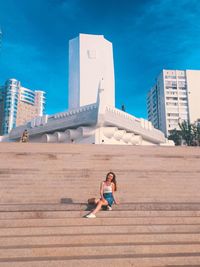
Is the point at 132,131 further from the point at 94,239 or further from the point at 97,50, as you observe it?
the point at 94,239

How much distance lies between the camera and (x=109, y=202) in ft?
20.3

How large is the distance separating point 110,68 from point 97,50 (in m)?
2.17

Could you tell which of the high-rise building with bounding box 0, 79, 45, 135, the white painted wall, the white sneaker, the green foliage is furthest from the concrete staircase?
the high-rise building with bounding box 0, 79, 45, 135

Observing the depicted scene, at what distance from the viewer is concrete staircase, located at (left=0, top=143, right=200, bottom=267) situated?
4.44 meters

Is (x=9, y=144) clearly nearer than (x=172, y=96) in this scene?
Yes

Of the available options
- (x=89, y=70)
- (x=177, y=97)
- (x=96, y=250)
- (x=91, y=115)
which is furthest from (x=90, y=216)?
(x=177, y=97)

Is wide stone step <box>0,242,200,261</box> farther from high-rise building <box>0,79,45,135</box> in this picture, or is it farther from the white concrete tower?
high-rise building <box>0,79,45,135</box>

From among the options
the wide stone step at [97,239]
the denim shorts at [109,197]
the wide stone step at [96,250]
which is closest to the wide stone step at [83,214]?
the denim shorts at [109,197]

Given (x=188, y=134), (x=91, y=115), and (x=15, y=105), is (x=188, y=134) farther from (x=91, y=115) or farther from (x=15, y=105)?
(x=15, y=105)

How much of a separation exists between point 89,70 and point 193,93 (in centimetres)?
7128

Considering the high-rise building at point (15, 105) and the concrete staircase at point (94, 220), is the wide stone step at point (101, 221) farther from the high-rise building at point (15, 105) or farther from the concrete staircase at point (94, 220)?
the high-rise building at point (15, 105)

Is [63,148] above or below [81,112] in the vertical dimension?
below

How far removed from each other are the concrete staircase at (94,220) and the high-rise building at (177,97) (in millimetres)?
84035

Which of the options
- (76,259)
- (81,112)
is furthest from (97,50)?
(76,259)
